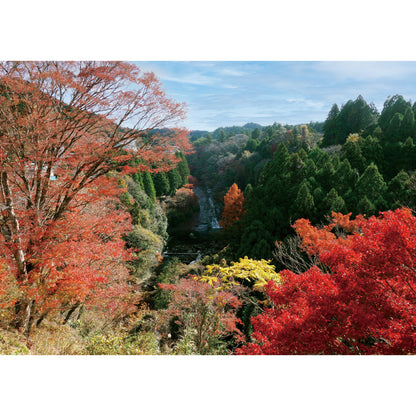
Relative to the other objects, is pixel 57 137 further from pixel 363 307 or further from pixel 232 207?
pixel 232 207

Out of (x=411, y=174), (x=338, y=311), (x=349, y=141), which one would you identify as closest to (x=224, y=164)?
(x=349, y=141)

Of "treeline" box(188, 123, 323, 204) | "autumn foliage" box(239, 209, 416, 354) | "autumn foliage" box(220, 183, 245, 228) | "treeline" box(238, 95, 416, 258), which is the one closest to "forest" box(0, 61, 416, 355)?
"autumn foliage" box(239, 209, 416, 354)

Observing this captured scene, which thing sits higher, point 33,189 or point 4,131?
point 4,131

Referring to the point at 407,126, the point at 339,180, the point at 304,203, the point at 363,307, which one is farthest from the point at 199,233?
the point at 363,307

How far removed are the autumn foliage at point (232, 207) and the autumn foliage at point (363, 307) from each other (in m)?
10.3

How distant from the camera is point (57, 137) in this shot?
3.47 metres

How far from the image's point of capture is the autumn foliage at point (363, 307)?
7.51 ft

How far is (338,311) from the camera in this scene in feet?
8.14

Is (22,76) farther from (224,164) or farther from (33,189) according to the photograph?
(224,164)

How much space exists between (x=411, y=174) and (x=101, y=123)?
10165mm

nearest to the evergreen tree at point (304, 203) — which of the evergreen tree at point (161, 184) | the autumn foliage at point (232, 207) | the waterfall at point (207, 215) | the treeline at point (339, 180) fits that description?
the treeline at point (339, 180)

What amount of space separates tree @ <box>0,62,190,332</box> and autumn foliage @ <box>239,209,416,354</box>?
3006 millimetres

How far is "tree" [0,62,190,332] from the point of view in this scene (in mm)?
3318

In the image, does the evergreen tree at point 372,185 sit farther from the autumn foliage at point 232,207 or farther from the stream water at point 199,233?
the stream water at point 199,233
